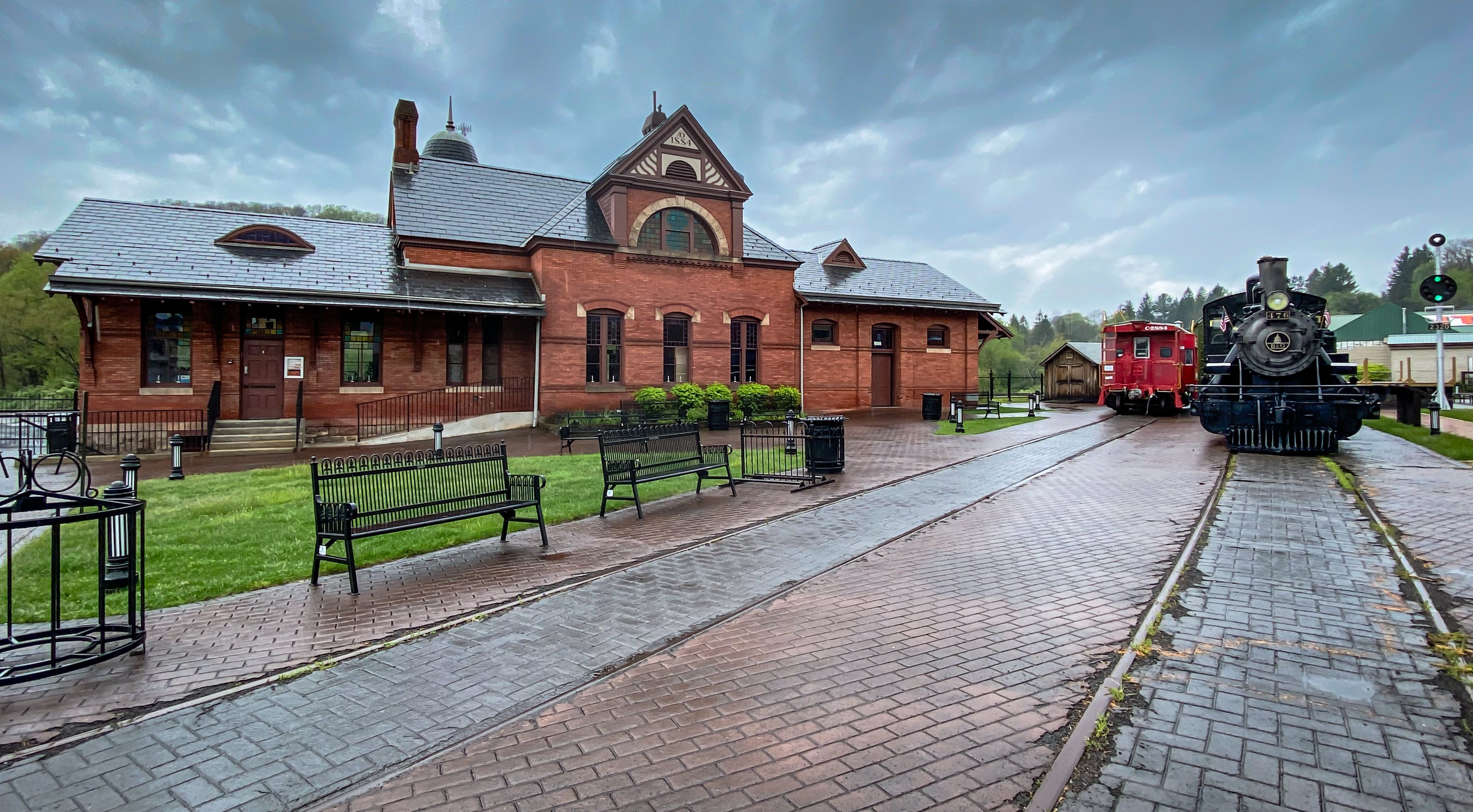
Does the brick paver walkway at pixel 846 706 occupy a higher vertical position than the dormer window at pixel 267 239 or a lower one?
lower

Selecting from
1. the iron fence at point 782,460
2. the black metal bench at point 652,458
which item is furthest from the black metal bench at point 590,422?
the black metal bench at point 652,458

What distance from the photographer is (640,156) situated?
23656 millimetres

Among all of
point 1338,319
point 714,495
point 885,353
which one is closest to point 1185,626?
point 714,495

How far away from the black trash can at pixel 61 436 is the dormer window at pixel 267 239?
6.26 meters

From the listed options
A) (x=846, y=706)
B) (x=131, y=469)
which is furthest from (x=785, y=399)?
(x=846, y=706)

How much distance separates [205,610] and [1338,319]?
7994cm

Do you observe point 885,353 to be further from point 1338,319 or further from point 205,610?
point 1338,319

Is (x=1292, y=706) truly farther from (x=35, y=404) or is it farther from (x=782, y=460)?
(x=35, y=404)

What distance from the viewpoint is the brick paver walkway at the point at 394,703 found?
3.30m

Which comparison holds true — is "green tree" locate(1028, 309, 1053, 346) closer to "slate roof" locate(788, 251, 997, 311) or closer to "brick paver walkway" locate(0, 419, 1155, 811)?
"slate roof" locate(788, 251, 997, 311)

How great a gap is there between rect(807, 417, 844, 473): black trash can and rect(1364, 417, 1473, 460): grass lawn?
11.0 metres

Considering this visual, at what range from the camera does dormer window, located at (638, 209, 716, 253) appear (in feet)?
78.8

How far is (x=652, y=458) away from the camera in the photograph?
10.1 metres

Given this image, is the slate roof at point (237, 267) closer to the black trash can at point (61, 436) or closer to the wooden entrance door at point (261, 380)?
the wooden entrance door at point (261, 380)
